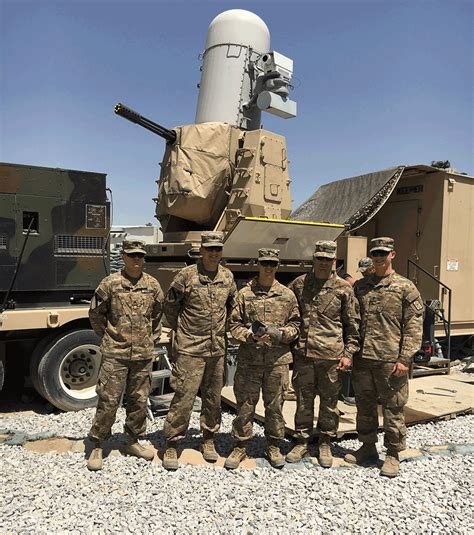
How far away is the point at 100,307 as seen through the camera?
4117 mm

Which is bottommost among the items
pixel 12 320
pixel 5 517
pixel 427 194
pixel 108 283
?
pixel 5 517

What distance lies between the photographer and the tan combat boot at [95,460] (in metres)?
3.91

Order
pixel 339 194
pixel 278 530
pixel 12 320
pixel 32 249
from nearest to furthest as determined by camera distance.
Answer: pixel 278 530 → pixel 12 320 → pixel 32 249 → pixel 339 194

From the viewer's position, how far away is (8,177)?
5.52 metres

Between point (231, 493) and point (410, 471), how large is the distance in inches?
59.8

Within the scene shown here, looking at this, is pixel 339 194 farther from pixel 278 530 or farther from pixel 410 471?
pixel 278 530

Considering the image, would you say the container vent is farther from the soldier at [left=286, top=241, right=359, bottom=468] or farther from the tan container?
the tan container

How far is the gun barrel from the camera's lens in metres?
6.89

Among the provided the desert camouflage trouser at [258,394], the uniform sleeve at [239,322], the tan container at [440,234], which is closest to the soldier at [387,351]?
the desert camouflage trouser at [258,394]

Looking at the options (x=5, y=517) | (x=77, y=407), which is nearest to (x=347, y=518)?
(x=5, y=517)

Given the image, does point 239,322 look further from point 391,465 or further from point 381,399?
point 391,465

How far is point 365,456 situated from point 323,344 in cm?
104

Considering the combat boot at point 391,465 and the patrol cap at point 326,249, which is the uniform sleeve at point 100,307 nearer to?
the patrol cap at point 326,249

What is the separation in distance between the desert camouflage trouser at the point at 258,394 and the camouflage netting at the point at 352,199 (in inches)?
183
